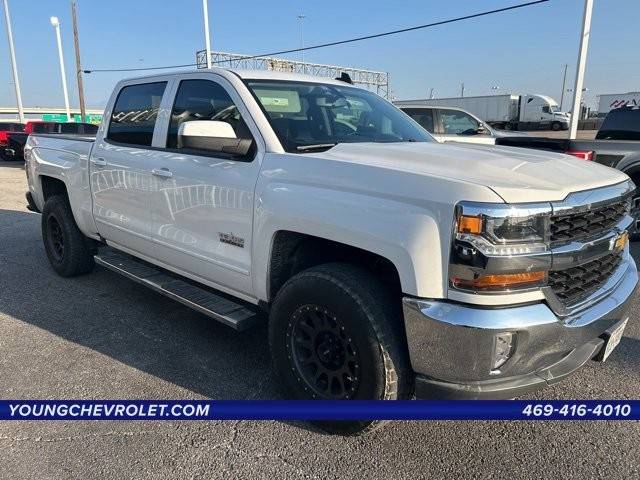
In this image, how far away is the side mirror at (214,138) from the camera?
9.83 feet

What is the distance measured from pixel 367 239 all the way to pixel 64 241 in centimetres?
394

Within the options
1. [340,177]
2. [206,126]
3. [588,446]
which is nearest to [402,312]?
[340,177]

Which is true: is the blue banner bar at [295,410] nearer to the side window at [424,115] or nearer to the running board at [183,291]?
the running board at [183,291]

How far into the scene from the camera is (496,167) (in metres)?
2.45

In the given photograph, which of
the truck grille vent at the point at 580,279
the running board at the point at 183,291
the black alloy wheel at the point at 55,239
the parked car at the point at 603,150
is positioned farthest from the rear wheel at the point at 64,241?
the parked car at the point at 603,150

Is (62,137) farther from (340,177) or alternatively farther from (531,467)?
(531,467)

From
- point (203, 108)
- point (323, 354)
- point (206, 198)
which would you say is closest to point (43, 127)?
point (203, 108)

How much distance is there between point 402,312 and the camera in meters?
2.42

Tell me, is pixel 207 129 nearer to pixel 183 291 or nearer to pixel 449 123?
pixel 183 291

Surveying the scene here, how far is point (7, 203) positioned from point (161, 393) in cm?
932

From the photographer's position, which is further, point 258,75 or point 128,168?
point 128,168

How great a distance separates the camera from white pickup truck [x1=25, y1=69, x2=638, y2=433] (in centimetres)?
213

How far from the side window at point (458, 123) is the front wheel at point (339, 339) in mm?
8899

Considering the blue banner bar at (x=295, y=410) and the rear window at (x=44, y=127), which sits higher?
the rear window at (x=44, y=127)
